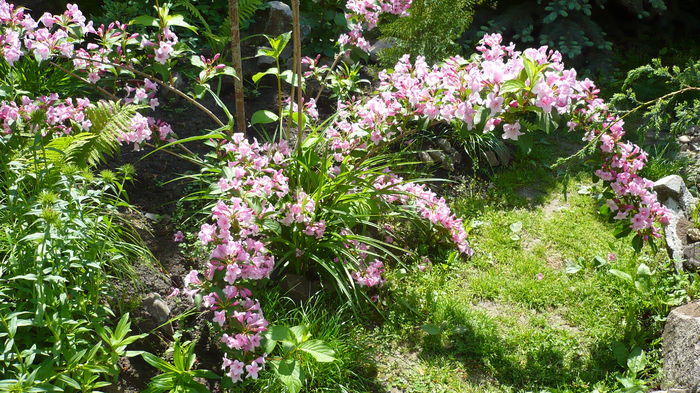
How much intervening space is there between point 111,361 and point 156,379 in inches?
7.1

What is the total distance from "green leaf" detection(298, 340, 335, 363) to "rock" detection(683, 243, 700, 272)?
195 cm

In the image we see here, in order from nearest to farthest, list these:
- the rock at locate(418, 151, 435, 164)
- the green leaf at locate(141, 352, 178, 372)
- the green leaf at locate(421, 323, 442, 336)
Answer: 1. the green leaf at locate(141, 352, 178, 372)
2. the green leaf at locate(421, 323, 442, 336)
3. the rock at locate(418, 151, 435, 164)

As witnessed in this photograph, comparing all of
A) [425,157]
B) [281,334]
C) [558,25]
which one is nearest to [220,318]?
[281,334]

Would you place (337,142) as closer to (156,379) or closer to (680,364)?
(156,379)

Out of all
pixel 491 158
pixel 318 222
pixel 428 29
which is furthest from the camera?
pixel 428 29

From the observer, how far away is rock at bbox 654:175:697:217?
3.76 metres

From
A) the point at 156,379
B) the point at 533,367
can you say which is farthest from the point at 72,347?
the point at 533,367

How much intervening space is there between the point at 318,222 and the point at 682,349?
172cm

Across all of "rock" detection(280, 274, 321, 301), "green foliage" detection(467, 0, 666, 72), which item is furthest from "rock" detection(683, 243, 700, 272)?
"green foliage" detection(467, 0, 666, 72)

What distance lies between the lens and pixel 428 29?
15.5ft

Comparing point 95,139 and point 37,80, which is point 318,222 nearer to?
point 95,139

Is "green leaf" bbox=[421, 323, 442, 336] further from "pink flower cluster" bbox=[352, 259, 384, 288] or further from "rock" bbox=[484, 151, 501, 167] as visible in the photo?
"rock" bbox=[484, 151, 501, 167]

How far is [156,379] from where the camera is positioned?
249cm

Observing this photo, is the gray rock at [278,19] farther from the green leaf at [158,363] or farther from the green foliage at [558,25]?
the green leaf at [158,363]
